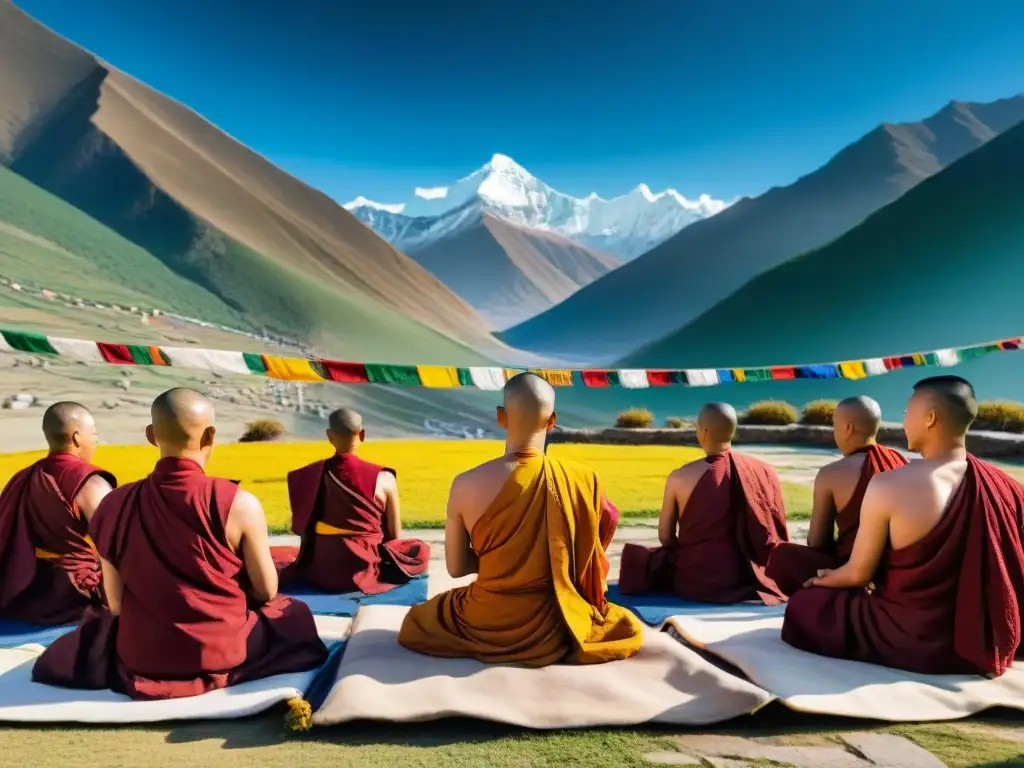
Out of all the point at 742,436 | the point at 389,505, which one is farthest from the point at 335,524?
the point at 742,436

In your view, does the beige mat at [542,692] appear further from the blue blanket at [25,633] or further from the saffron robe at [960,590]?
the blue blanket at [25,633]

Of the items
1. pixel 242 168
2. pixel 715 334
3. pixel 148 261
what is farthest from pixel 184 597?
pixel 242 168

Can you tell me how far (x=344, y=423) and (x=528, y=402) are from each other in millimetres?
2291

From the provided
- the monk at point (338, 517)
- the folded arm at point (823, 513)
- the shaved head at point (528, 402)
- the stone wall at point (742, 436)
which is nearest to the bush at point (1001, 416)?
the stone wall at point (742, 436)

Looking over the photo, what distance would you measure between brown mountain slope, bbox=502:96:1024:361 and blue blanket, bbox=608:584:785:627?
252ft

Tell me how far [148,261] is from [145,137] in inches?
701

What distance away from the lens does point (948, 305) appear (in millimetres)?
50750

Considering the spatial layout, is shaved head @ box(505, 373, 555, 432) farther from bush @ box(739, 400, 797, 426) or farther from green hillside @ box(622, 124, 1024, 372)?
green hillside @ box(622, 124, 1024, 372)

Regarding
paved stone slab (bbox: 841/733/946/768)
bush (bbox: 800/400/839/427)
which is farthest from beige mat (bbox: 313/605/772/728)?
bush (bbox: 800/400/839/427)

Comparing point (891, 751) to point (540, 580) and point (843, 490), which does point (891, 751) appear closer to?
point (540, 580)

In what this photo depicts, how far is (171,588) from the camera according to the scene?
330cm

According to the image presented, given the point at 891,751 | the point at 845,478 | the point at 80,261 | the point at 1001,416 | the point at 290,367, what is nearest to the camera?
the point at 891,751

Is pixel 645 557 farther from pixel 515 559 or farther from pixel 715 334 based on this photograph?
pixel 715 334

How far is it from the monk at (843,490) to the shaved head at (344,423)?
127 inches
